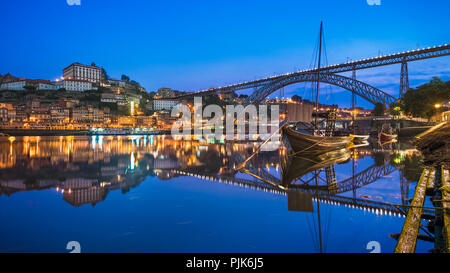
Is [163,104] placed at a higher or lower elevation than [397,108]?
higher

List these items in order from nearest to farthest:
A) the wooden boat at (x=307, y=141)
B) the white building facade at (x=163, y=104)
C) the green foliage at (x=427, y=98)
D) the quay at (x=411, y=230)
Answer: the quay at (x=411, y=230)
the wooden boat at (x=307, y=141)
the green foliage at (x=427, y=98)
the white building facade at (x=163, y=104)

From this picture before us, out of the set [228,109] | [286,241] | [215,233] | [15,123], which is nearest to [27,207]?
[215,233]

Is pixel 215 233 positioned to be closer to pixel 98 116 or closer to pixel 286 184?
pixel 286 184

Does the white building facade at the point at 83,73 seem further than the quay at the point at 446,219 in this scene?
Yes

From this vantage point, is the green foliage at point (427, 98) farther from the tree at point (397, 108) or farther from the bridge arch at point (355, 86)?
the bridge arch at point (355, 86)

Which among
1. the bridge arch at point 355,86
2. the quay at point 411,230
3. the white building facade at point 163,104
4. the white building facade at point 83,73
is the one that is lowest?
the quay at point 411,230

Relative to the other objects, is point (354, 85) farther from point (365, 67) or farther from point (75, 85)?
point (75, 85)

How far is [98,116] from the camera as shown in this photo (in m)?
69.6

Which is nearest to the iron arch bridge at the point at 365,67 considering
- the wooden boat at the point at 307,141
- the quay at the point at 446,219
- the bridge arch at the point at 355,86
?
the bridge arch at the point at 355,86

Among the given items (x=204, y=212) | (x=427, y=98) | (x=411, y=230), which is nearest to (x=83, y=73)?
(x=427, y=98)

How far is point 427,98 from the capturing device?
28797 millimetres

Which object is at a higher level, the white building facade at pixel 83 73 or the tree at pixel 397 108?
the white building facade at pixel 83 73

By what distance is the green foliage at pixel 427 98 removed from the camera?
2773 cm
